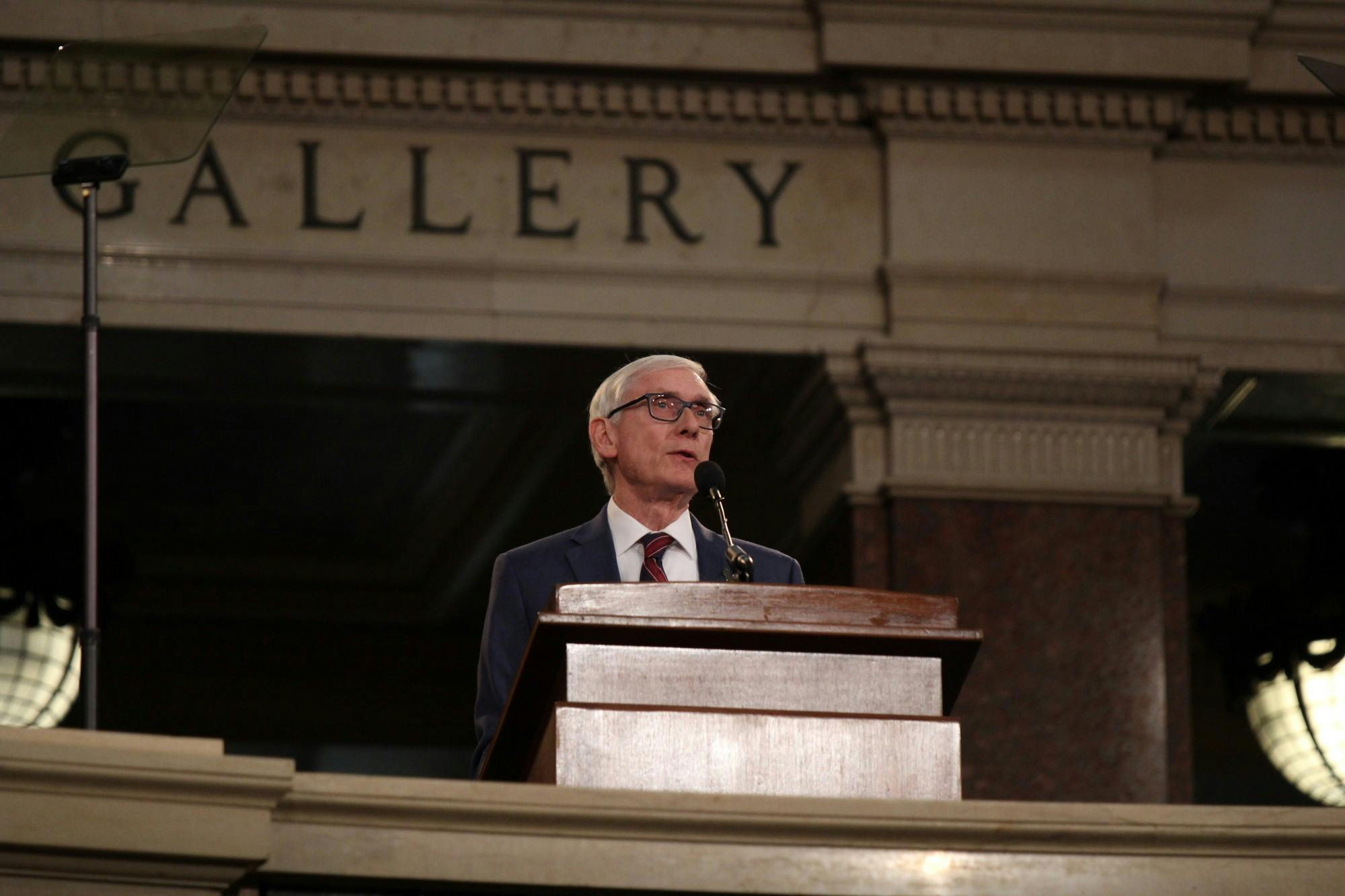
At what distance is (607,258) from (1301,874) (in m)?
5.34

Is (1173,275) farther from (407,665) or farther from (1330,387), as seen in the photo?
(407,665)

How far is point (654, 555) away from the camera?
401 cm

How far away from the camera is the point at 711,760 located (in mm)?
3006

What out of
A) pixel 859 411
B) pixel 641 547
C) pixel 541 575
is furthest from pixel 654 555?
pixel 859 411

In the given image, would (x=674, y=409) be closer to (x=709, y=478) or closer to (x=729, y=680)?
(x=709, y=478)

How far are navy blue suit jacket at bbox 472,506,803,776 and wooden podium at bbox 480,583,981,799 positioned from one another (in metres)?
0.62

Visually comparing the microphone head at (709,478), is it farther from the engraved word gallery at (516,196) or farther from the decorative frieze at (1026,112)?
the decorative frieze at (1026,112)

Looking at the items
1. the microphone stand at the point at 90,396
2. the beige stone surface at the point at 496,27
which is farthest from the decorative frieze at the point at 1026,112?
the microphone stand at the point at 90,396

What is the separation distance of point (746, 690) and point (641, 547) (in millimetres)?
990

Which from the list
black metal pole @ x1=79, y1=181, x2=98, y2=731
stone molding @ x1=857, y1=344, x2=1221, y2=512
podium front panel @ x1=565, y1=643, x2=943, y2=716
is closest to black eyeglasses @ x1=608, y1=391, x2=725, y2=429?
black metal pole @ x1=79, y1=181, x2=98, y2=731

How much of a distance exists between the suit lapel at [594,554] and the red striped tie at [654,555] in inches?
1.8

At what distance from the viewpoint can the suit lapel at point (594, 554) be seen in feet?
13.0

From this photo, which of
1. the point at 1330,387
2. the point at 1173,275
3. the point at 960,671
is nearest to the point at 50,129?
the point at 960,671

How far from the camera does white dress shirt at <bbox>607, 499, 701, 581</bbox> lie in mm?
4000
